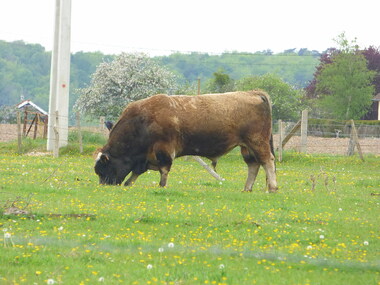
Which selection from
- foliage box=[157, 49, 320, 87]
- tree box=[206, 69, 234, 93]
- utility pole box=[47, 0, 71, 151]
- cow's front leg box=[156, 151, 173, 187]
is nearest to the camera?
cow's front leg box=[156, 151, 173, 187]

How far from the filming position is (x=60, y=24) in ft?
115

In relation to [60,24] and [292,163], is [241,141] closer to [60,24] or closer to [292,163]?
[292,163]

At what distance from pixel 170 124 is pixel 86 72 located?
141m

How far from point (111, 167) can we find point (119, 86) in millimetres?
35445

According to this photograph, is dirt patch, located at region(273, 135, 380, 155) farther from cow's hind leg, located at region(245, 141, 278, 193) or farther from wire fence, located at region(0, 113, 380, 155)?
cow's hind leg, located at region(245, 141, 278, 193)

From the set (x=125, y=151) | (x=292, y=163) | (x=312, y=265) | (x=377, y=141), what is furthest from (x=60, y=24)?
(x=312, y=265)

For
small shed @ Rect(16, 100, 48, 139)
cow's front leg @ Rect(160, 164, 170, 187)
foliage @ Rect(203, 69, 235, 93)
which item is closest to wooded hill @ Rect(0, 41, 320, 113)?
foliage @ Rect(203, 69, 235, 93)

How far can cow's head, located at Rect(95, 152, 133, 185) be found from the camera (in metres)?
18.5

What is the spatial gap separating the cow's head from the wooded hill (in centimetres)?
A: 12762

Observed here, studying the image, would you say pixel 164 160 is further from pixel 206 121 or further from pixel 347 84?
pixel 347 84

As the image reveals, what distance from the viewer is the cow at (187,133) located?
17.8m

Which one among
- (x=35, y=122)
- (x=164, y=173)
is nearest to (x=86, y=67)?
(x=35, y=122)

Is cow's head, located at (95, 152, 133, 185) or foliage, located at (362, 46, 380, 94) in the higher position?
foliage, located at (362, 46, 380, 94)

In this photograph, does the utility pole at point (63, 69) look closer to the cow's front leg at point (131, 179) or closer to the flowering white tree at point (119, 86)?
the cow's front leg at point (131, 179)
